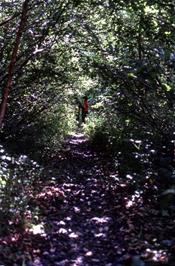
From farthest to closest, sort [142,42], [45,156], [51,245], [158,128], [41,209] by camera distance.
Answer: [45,156] → [142,42] → [158,128] → [41,209] → [51,245]

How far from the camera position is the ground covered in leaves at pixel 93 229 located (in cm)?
527

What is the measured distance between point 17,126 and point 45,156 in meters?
1.18

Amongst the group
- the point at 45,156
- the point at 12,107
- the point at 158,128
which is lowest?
the point at 158,128

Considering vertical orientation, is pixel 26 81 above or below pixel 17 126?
above

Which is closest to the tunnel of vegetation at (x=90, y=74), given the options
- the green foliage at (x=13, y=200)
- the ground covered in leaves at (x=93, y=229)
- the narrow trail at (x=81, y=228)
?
the green foliage at (x=13, y=200)

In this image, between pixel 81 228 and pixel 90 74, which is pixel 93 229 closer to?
pixel 81 228

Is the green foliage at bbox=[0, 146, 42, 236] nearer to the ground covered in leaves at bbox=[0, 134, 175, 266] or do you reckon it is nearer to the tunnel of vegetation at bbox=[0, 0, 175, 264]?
the tunnel of vegetation at bbox=[0, 0, 175, 264]

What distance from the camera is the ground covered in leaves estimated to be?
5273 millimetres

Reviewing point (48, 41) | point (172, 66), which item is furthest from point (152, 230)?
point (48, 41)

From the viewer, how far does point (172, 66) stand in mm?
7324

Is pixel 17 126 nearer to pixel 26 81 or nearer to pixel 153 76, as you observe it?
pixel 26 81

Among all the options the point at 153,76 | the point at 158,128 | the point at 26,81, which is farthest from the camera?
the point at 26,81

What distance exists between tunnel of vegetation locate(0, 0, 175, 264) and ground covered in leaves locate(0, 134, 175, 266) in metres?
0.36

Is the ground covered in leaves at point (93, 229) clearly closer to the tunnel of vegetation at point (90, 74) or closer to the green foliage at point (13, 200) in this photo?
the green foliage at point (13, 200)
